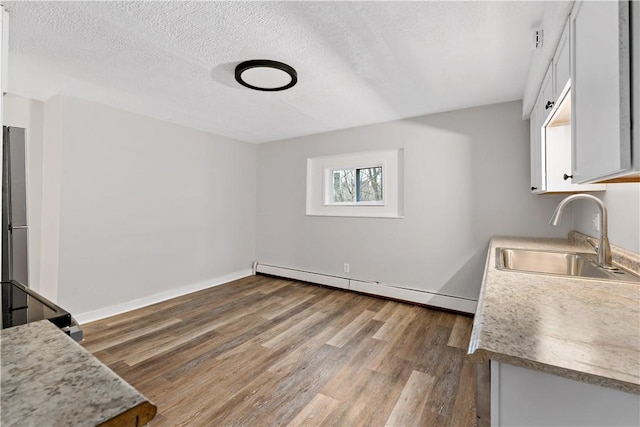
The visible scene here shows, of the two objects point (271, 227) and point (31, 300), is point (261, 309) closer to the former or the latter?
point (271, 227)

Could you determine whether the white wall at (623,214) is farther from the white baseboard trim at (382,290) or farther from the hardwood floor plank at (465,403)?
the white baseboard trim at (382,290)

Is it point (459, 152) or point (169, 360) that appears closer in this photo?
point (169, 360)

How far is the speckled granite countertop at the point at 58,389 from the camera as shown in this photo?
1.35 feet

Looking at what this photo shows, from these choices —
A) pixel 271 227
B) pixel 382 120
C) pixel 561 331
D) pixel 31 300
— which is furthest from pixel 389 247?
pixel 31 300

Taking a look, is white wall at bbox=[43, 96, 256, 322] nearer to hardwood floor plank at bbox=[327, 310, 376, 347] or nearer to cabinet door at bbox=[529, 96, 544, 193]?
hardwood floor plank at bbox=[327, 310, 376, 347]

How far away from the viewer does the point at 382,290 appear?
3594 mm

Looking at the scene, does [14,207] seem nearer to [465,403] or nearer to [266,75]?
[266,75]

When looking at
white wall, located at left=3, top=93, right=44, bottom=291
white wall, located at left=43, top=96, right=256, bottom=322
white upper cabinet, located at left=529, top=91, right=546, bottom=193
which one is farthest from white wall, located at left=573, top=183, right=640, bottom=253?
white wall, located at left=3, top=93, right=44, bottom=291

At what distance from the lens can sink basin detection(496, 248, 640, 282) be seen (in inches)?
66.7

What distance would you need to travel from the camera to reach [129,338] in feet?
8.30

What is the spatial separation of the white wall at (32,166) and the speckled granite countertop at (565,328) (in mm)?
3798

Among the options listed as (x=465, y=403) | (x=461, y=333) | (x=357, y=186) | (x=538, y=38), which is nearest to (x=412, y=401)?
(x=465, y=403)

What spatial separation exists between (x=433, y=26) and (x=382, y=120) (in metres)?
1.86

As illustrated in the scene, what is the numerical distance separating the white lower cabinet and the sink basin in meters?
0.94
